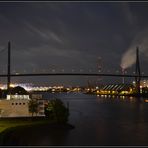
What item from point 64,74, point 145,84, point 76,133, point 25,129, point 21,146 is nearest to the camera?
point 21,146

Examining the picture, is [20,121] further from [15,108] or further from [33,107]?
[15,108]

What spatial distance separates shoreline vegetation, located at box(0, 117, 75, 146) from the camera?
10769mm

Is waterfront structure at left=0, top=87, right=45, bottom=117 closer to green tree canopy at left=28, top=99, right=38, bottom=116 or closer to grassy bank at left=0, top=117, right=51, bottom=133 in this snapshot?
green tree canopy at left=28, top=99, right=38, bottom=116

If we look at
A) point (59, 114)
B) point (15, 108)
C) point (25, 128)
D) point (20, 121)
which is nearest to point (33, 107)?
point (15, 108)

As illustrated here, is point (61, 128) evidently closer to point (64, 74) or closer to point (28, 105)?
point (28, 105)

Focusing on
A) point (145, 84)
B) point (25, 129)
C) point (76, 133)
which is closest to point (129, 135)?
point (76, 133)

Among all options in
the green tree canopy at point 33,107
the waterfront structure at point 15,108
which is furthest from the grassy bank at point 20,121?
the waterfront structure at point 15,108

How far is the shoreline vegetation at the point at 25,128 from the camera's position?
10.8 metres

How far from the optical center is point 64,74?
34344mm

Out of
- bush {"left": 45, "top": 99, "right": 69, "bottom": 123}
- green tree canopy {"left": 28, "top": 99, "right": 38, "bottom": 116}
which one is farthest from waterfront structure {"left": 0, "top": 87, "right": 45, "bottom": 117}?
bush {"left": 45, "top": 99, "right": 69, "bottom": 123}

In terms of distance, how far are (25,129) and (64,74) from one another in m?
22.2

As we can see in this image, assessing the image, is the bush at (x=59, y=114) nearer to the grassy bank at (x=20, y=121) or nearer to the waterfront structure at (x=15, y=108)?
the grassy bank at (x=20, y=121)

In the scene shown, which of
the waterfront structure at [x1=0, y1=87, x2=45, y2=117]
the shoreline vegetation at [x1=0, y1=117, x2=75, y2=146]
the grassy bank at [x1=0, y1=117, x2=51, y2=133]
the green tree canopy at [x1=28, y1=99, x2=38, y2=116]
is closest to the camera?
the shoreline vegetation at [x1=0, y1=117, x2=75, y2=146]

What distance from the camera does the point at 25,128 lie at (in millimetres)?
12297
